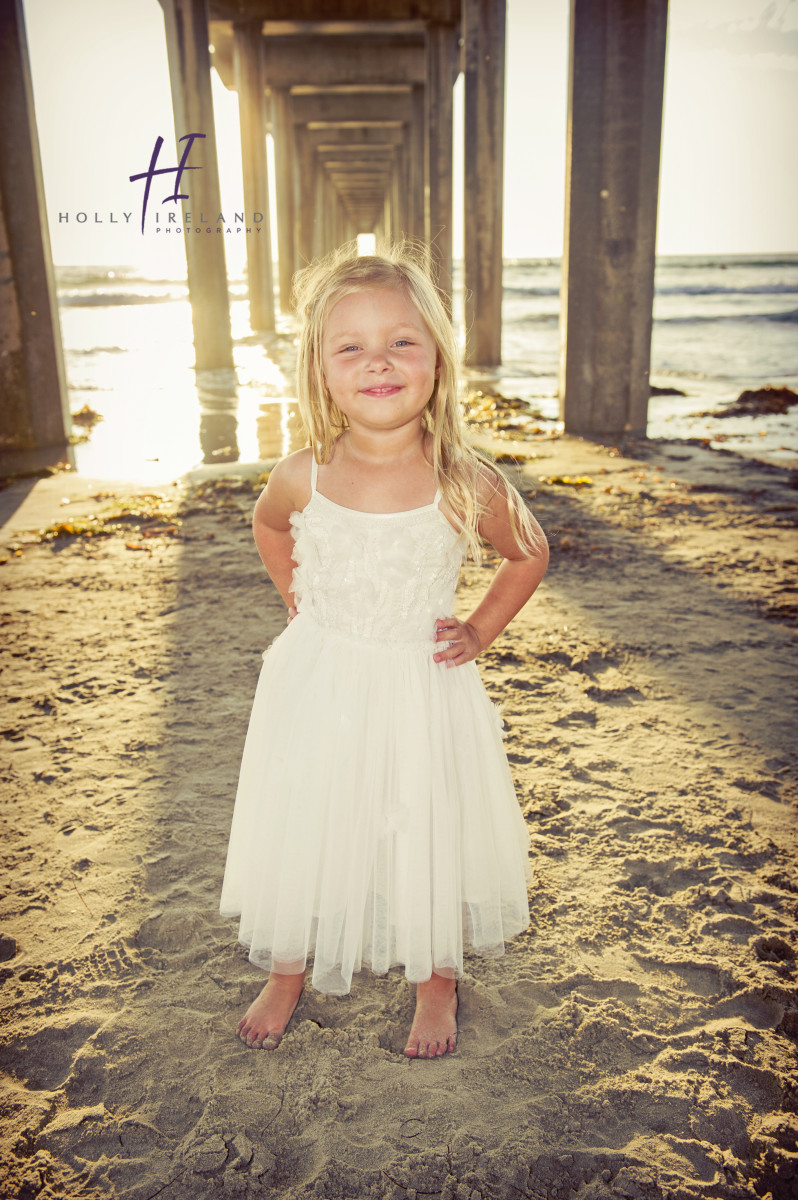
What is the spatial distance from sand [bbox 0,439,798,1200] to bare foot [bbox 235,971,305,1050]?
2 cm

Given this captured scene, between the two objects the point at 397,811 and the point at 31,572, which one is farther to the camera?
the point at 31,572

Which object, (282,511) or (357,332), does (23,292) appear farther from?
(357,332)

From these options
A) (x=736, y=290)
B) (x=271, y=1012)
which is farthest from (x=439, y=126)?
(x=736, y=290)

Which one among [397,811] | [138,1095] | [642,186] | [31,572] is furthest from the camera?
[642,186]

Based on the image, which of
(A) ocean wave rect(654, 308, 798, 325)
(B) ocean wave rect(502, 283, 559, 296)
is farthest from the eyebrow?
(B) ocean wave rect(502, 283, 559, 296)

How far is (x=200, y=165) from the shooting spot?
1077 cm

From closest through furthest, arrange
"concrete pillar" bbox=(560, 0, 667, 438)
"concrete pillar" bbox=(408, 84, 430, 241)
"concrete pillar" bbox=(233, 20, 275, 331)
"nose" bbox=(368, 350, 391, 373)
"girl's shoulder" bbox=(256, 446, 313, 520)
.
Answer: "nose" bbox=(368, 350, 391, 373) < "girl's shoulder" bbox=(256, 446, 313, 520) < "concrete pillar" bbox=(560, 0, 667, 438) < "concrete pillar" bbox=(233, 20, 275, 331) < "concrete pillar" bbox=(408, 84, 430, 241)

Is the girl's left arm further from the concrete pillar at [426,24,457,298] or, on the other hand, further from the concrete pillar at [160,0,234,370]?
the concrete pillar at [426,24,457,298]

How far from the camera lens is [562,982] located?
1.72m

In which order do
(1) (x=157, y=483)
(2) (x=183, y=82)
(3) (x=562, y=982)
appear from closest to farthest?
(3) (x=562, y=982) < (1) (x=157, y=483) < (2) (x=183, y=82)

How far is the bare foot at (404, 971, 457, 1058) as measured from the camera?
1.55m

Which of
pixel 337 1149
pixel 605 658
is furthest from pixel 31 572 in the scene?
pixel 337 1149

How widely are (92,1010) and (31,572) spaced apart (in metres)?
2.90

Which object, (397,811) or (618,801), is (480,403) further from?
(397,811)
